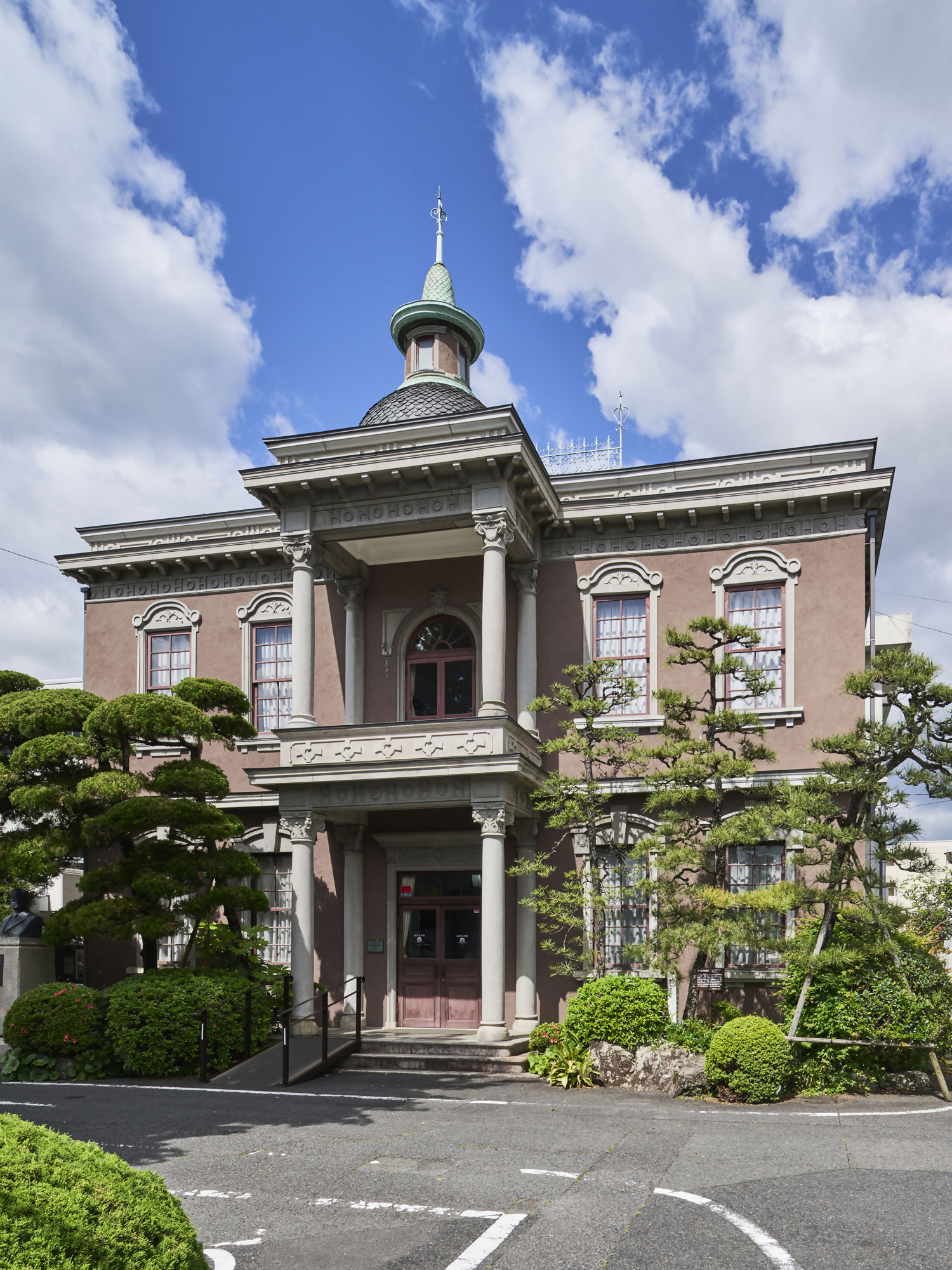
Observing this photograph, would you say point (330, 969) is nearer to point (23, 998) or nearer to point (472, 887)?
point (472, 887)

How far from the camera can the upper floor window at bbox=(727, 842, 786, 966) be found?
1706 cm

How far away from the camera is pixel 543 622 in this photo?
19219 mm

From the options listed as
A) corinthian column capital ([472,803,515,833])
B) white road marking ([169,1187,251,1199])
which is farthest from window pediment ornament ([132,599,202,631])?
white road marking ([169,1187,251,1199])

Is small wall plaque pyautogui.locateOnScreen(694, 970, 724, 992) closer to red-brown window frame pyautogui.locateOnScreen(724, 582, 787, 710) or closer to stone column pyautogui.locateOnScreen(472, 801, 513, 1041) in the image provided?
stone column pyautogui.locateOnScreen(472, 801, 513, 1041)

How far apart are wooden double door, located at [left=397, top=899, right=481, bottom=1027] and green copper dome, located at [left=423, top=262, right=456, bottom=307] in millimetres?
13215

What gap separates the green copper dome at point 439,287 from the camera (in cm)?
2419

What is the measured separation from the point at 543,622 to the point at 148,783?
23.6ft

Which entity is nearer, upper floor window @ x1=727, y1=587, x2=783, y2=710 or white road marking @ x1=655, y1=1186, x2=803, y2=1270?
white road marking @ x1=655, y1=1186, x2=803, y2=1270

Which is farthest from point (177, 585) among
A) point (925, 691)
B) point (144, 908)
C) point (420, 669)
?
point (925, 691)

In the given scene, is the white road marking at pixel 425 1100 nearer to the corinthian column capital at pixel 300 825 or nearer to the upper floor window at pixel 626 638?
the corinthian column capital at pixel 300 825

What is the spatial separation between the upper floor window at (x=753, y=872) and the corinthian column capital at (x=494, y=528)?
6258mm

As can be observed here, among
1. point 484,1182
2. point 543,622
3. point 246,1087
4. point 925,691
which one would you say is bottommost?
Answer: point 246,1087

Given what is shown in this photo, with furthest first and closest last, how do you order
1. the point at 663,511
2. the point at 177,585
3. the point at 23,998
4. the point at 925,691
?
the point at 177,585
the point at 663,511
the point at 23,998
the point at 925,691

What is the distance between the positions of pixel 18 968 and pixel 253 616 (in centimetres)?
737
